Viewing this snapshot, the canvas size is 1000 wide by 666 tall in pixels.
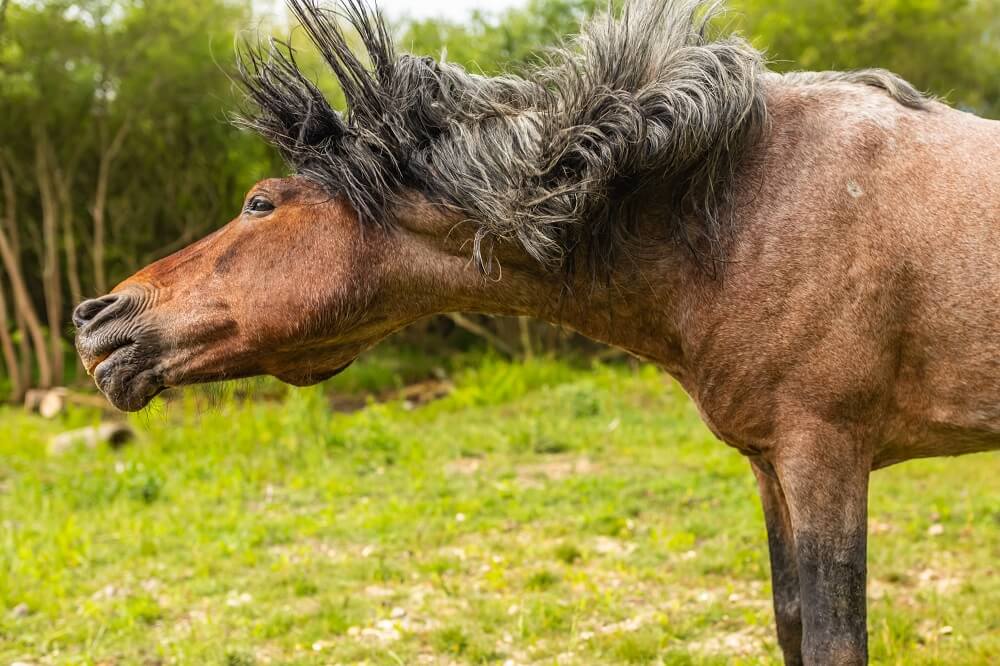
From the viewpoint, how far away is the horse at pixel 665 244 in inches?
113

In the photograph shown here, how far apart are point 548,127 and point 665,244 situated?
0.52m

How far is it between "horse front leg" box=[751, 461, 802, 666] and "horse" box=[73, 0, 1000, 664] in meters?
0.25

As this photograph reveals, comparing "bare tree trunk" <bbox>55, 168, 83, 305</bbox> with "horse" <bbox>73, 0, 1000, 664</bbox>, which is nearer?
"horse" <bbox>73, 0, 1000, 664</bbox>

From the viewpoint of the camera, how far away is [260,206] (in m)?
3.14

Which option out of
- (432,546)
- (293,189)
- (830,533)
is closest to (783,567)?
(830,533)

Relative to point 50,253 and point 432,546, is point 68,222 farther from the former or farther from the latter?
point 432,546

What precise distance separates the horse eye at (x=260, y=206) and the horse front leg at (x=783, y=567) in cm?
186

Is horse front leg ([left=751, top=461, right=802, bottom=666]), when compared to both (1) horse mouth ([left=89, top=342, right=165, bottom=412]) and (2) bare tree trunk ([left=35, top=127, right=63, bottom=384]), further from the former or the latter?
(2) bare tree trunk ([left=35, top=127, right=63, bottom=384])

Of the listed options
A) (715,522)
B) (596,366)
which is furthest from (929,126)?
(596,366)

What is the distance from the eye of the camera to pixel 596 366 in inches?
483

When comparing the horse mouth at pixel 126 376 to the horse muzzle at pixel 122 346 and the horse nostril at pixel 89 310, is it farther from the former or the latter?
the horse nostril at pixel 89 310

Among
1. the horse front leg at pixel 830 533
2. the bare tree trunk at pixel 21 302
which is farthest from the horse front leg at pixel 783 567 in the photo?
the bare tree trunk at pixel 21 302

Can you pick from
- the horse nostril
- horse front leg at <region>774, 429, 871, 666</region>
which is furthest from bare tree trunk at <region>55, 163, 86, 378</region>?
horse front leg at <region>774, 429, 871, 666</region>

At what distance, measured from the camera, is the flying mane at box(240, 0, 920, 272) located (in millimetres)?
2969
